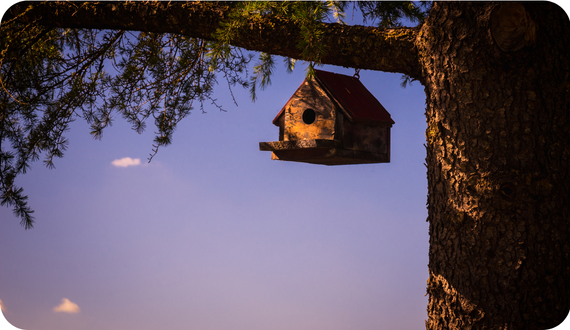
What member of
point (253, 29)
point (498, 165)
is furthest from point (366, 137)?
point (253, 29)

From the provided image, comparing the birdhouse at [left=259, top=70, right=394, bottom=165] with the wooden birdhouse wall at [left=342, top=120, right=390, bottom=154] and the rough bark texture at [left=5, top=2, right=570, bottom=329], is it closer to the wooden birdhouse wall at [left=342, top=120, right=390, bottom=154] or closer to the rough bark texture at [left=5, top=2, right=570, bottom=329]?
the wooden birdhouse wall at [left=342, top=120, right=390, bottom=154]

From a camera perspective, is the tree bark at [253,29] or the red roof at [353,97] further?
the red roof at [353,97]

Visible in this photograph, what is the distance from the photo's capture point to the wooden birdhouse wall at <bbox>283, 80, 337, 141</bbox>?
9.50ft

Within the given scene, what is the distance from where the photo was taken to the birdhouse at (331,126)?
2.88 m

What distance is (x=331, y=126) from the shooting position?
2.88 m

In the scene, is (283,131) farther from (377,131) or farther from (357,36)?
(357,36)

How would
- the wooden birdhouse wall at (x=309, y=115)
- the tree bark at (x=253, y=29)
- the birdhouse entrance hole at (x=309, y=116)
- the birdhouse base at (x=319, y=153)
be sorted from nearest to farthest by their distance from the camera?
the tree bark at (x=253, y=29)
the birdhouse base at (x=319, y=153)
the wooden birdhouse wall at (x=309, y=115)
the birdhouse entrance hole at (x=309, y=116)

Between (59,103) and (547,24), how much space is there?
4174mm

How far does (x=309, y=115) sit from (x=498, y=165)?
140 cm

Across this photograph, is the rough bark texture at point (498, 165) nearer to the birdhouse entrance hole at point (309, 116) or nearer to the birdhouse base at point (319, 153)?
the birdhouse base at point (319, 153)

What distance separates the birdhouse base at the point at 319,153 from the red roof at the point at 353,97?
0.88 feet

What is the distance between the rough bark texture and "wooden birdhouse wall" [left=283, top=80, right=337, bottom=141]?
721 millimetres

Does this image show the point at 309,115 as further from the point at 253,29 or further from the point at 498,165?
the point at 498,165

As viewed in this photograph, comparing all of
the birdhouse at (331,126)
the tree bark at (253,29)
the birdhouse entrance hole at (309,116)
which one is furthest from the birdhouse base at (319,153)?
the tree bark at (253,29)
